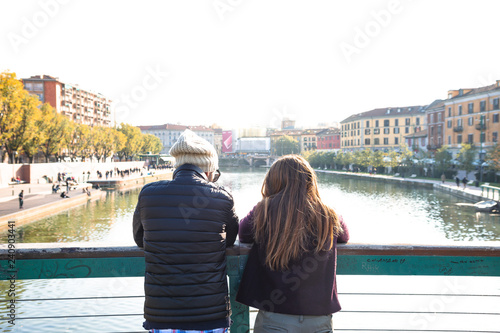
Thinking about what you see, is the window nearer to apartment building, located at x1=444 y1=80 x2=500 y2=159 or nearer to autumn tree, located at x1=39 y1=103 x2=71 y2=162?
apartment building, located at x1=444 y1=80 x2=500 y2=159

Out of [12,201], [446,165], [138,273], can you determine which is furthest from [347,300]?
[446,165]

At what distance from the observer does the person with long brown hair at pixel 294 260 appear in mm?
2129

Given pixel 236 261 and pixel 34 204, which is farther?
pixel 34 204

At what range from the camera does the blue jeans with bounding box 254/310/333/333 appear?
6.98 ft

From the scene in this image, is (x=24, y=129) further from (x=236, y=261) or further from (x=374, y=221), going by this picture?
(x=236, y=261)

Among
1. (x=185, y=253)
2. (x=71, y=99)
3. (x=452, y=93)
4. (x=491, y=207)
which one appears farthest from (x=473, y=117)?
(x=71, y=99)

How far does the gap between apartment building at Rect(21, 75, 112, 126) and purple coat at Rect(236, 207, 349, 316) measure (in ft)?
238

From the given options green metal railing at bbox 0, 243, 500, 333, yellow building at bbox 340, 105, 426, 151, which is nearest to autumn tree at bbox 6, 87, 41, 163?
green metal railing at bbox 0, 243, 500, 333

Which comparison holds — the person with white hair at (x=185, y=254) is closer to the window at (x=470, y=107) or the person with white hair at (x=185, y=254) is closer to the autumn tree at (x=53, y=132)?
the autumn tree at (x=53, y=132)

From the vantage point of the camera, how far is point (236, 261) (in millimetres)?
2438

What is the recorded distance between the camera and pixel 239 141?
449 feet

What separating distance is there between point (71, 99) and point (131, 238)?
6698 centimetres

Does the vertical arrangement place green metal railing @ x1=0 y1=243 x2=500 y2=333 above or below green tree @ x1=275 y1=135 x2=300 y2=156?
below

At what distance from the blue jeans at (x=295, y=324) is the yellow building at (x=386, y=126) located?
86.2 m
